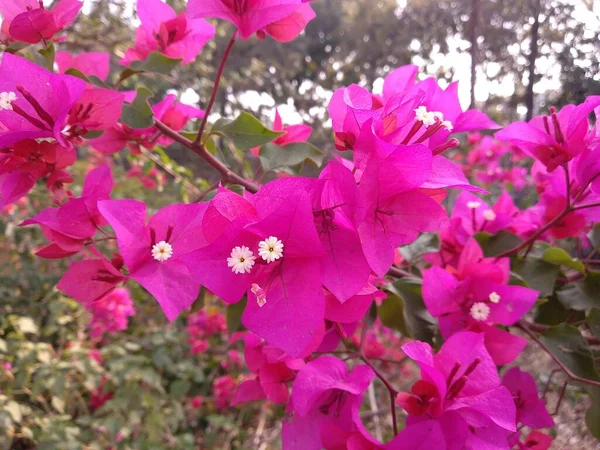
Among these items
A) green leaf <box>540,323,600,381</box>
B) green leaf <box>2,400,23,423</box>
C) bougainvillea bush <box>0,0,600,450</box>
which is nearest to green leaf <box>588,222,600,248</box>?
bougainvillea bush <box>0,0,600,450</box>

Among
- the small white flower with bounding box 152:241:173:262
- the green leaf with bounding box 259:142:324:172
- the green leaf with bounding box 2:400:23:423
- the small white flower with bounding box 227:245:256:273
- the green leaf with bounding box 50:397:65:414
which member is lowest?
the green leaf with bounding box 50:397:65:414

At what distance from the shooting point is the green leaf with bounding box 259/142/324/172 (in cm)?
70

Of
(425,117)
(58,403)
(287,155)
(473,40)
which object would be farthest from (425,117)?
(473,40)

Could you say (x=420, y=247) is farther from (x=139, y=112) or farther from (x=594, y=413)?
(x=139, y=112)

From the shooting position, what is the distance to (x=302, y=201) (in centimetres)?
39

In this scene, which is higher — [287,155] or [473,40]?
[473,40]

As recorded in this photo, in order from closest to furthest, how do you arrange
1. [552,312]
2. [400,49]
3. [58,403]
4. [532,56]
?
1. [552,312]
2. [532,56]
3. [58,403]
4. [400,49]

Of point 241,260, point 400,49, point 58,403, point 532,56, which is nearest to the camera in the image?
point 241,260

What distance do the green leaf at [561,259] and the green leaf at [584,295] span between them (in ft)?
0.07

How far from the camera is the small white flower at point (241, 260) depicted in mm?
392

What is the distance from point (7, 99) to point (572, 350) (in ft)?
2.58

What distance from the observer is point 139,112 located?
576mm

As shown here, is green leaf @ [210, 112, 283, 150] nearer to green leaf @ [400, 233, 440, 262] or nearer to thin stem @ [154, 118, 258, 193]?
thin stem @ [154, 118, 258, 193]

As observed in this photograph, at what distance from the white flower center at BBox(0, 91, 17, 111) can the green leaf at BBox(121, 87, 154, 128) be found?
0.13 m
